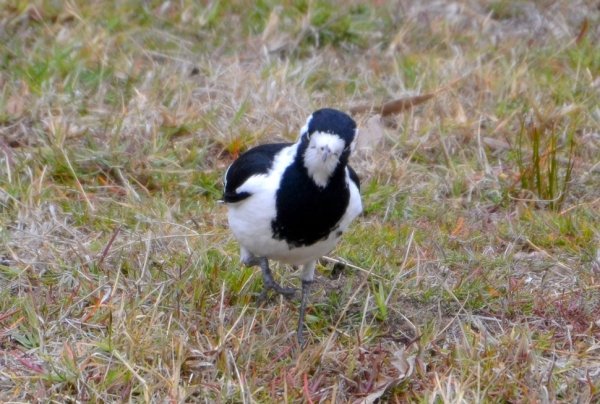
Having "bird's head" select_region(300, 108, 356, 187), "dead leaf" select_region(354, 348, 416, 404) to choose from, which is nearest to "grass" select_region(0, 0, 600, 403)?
"dead leaf" select_region(354, 348, 416, 404)

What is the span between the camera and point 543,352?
139 inches

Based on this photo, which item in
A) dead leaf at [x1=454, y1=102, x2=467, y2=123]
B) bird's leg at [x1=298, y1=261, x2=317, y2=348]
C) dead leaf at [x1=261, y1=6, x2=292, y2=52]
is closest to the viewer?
bird's leg at [x1=298, y1=261, x2=317, y2=348]

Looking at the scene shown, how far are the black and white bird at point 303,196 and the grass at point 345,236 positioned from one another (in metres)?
0.36

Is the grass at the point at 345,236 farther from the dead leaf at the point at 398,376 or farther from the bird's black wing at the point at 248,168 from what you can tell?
the bird's black wing at the point at 248,168

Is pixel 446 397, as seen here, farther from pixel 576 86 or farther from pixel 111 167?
pixel 576 86

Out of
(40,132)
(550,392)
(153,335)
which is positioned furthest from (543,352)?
(40,132)

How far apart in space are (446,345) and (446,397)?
49cm

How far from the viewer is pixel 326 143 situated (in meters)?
3.25

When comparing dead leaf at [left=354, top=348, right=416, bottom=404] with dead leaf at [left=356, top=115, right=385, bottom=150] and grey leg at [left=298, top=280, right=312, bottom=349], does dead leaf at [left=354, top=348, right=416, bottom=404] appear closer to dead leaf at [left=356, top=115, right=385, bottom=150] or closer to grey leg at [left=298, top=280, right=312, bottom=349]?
grey leg at [left=298, top=280, right=312, bottom=349]

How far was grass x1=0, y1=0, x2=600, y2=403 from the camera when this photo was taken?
131 inches

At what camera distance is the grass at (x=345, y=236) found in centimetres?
334

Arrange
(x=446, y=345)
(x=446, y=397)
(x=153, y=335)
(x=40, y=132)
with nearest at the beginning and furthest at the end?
(x=446, y=397)
(x=153, y=335)
(x=446, y=345)
(x=40, y=132)

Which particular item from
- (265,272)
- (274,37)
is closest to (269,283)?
(265,272)

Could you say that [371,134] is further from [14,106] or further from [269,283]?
[14,106]
